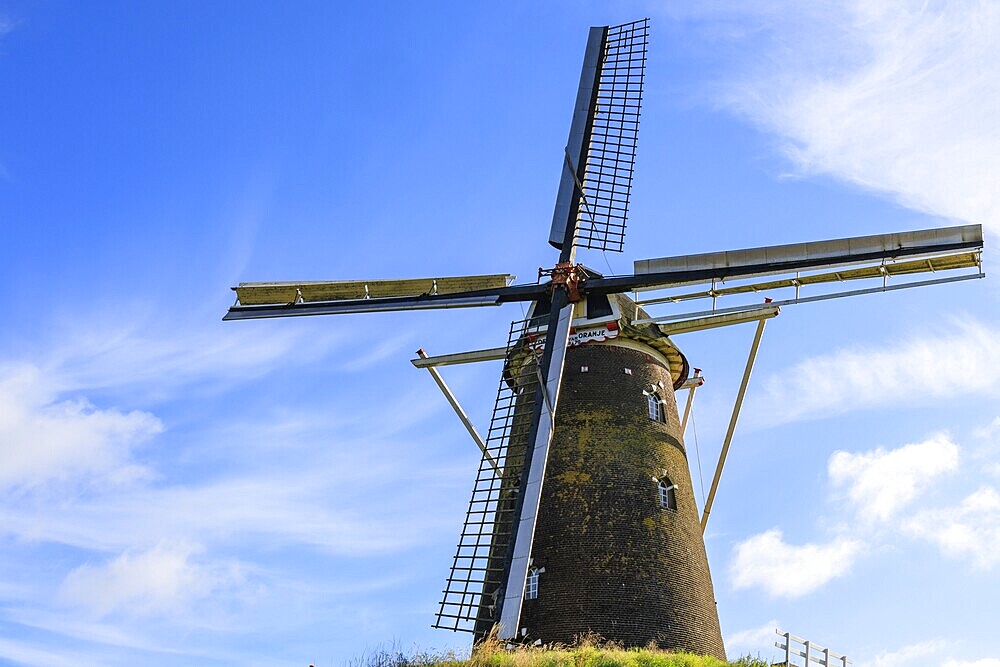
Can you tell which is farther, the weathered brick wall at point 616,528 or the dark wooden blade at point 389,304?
the dark wooden blade at point 389,304

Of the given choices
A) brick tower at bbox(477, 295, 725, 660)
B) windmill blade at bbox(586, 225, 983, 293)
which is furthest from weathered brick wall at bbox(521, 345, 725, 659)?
windmill blade at bbox(586, 225, 983, 293)

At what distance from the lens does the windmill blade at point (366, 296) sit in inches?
882

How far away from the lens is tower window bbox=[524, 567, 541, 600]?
748 inches

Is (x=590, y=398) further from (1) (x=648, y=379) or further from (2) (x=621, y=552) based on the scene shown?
(2) (x=621, y=552)

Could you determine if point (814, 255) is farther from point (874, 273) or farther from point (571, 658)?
point (571, 658)

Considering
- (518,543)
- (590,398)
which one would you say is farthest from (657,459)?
(518,543)

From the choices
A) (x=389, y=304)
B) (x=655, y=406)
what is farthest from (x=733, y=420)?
(x=389, y=304)

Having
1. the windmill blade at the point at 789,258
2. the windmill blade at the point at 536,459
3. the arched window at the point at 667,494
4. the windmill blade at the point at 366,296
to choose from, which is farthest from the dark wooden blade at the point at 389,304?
the arched window at the point at 667,494

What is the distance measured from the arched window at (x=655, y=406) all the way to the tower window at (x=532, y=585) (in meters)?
3.68

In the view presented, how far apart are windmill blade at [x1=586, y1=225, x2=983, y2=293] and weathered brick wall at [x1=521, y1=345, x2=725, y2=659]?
148 cm

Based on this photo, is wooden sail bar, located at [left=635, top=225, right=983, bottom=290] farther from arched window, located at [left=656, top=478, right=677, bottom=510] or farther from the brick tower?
arched window, located at [left=656, top=478, right=677, bottom=510]

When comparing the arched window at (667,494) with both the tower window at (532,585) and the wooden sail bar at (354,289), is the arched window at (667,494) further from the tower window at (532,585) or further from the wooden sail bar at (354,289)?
the wooden sail bar at (354,289)

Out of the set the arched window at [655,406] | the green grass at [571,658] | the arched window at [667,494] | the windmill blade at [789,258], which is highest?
the windmill blade at [789,258]

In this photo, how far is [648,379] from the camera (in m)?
21.0
